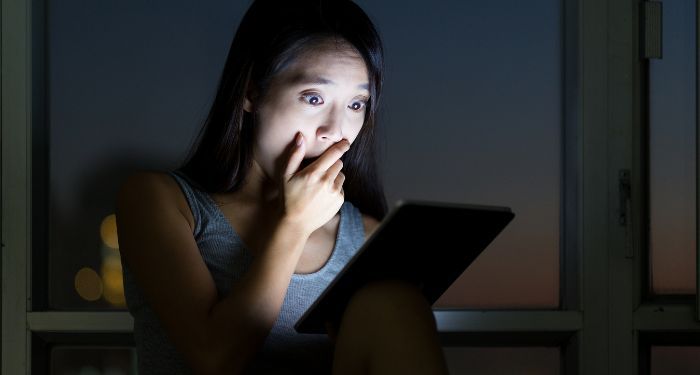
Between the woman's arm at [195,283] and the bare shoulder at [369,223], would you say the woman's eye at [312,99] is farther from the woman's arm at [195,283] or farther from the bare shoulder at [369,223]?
the bare shoulder at [369,223]

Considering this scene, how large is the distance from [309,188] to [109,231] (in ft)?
1.94

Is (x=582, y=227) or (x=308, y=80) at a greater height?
(x=308, y=80)

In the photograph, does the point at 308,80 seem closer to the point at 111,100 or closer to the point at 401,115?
the point at 401,115

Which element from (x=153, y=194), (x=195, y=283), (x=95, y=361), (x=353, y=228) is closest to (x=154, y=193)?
(x=153, y=194)

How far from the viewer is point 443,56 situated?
1.61 metres

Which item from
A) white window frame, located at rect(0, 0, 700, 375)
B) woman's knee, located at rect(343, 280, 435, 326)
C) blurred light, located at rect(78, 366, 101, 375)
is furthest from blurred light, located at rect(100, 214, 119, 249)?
woman's knee, located at rect(343, 280, 435, 326)

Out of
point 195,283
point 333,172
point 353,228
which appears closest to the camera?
point 195,283

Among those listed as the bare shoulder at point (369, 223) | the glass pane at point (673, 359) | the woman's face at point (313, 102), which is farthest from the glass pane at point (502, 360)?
the woman's face at point (313, 102)

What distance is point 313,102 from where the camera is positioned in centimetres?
119

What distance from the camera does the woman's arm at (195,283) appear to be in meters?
1.08

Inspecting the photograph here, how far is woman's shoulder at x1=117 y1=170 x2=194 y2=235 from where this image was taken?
116 centimetres

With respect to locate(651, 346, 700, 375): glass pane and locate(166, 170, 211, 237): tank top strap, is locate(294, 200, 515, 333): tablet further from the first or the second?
locate(651, 346, 700, 375): glass pane

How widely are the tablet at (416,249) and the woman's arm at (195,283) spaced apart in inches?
2.9

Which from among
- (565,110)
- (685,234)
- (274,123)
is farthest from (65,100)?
(685,234)
